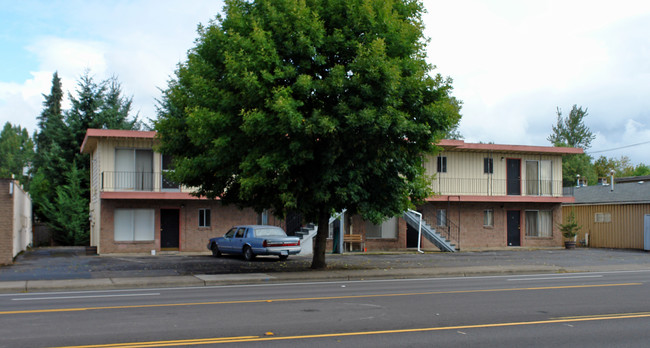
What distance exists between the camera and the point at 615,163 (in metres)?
80.9

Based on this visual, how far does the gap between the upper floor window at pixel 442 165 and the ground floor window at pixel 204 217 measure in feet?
43.0

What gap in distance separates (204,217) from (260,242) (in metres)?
7.19

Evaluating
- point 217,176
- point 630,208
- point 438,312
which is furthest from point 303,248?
point 630,208

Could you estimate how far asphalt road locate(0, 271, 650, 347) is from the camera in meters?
8.48

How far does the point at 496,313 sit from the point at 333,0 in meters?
10.7

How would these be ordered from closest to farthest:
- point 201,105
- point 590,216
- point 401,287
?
point 401,287, point 201,105, point 590,216

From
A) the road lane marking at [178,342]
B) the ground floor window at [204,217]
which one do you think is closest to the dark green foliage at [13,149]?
the ground floor window at [204,217]

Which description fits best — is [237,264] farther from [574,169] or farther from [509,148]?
[574,169]

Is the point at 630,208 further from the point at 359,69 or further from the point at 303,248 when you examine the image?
the point at 359,69

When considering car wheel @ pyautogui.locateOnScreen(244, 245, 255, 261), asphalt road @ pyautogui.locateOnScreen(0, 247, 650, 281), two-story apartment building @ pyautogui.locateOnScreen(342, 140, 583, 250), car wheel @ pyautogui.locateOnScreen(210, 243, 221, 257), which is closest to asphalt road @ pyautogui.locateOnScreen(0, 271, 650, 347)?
asphalt road @ pyautogui.locateOnScreen(0, 247, 650, 281)

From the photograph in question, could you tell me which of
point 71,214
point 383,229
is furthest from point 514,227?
point 71,214

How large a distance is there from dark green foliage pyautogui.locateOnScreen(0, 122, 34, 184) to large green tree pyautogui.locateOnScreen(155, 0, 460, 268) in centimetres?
7604

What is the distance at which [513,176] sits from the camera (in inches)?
1387

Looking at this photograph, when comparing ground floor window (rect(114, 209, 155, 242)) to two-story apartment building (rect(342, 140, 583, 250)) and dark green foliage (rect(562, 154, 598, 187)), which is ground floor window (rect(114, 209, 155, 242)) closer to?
Answer: two-story apartment building (rect(342, 140, 583, 250))
